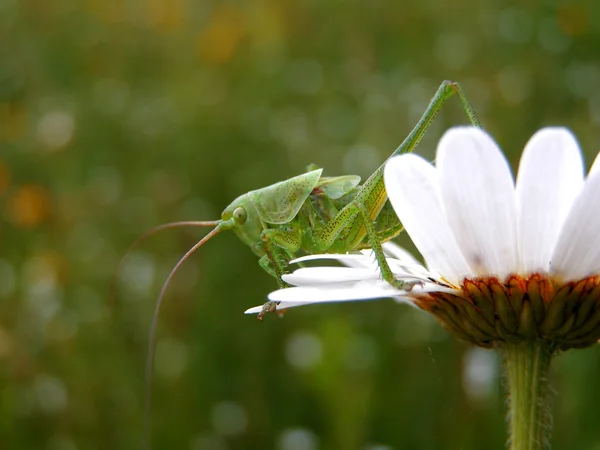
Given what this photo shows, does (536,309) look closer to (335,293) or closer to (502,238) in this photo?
(502,238)

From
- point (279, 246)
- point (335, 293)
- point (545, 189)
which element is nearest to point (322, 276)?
point (335, 293)

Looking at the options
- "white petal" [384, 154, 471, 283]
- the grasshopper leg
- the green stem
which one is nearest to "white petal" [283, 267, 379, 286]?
"white petal" [384, 154, 471, 283]

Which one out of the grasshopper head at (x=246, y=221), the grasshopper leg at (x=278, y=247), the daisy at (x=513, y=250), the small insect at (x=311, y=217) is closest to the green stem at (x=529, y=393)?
the daisy at (x=513, y=250)

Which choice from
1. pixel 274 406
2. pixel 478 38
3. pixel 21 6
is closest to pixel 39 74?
pixel 21 6

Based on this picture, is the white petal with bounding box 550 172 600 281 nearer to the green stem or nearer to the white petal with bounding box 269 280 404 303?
the green stem

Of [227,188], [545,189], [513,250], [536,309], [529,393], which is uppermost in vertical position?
[227,188]
